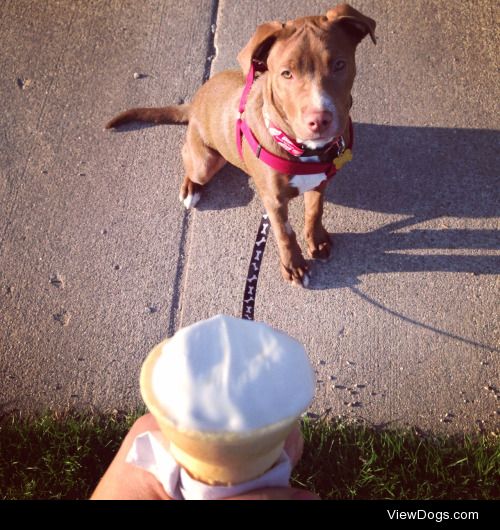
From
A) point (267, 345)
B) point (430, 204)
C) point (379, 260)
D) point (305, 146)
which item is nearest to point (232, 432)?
point (267, 345)

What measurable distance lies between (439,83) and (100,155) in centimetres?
240

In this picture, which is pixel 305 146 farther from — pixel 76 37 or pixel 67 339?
pixel 76 37

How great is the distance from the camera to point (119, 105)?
3590 millimetres

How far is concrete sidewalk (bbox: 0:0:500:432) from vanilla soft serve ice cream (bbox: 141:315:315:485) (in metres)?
1.69

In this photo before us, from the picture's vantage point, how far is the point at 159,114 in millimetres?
3320

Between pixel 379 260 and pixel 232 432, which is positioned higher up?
pixel 232 432

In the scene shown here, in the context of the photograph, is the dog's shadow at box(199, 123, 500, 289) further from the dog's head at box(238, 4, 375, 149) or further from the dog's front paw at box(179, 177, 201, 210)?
the dog's head at box(238, 4, 375, 149)

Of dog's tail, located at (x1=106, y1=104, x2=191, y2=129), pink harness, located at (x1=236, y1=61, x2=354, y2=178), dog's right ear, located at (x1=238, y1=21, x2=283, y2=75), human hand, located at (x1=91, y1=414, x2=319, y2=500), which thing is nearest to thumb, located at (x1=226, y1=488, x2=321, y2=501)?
human hand, located at (x1=91, y1=414, x2=319, y2=500)

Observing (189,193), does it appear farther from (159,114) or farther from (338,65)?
(338,65)

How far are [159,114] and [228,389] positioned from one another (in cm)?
→ 264

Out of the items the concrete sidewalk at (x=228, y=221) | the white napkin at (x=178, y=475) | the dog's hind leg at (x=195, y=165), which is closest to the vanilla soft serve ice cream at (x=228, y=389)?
the white napkin at (x=178, y=475)

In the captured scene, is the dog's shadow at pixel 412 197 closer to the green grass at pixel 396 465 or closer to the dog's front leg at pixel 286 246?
the dog's front leg at pixel 286 246

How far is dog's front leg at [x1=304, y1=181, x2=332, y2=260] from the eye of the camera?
2.81 m

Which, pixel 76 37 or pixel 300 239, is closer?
pixel 300 239
